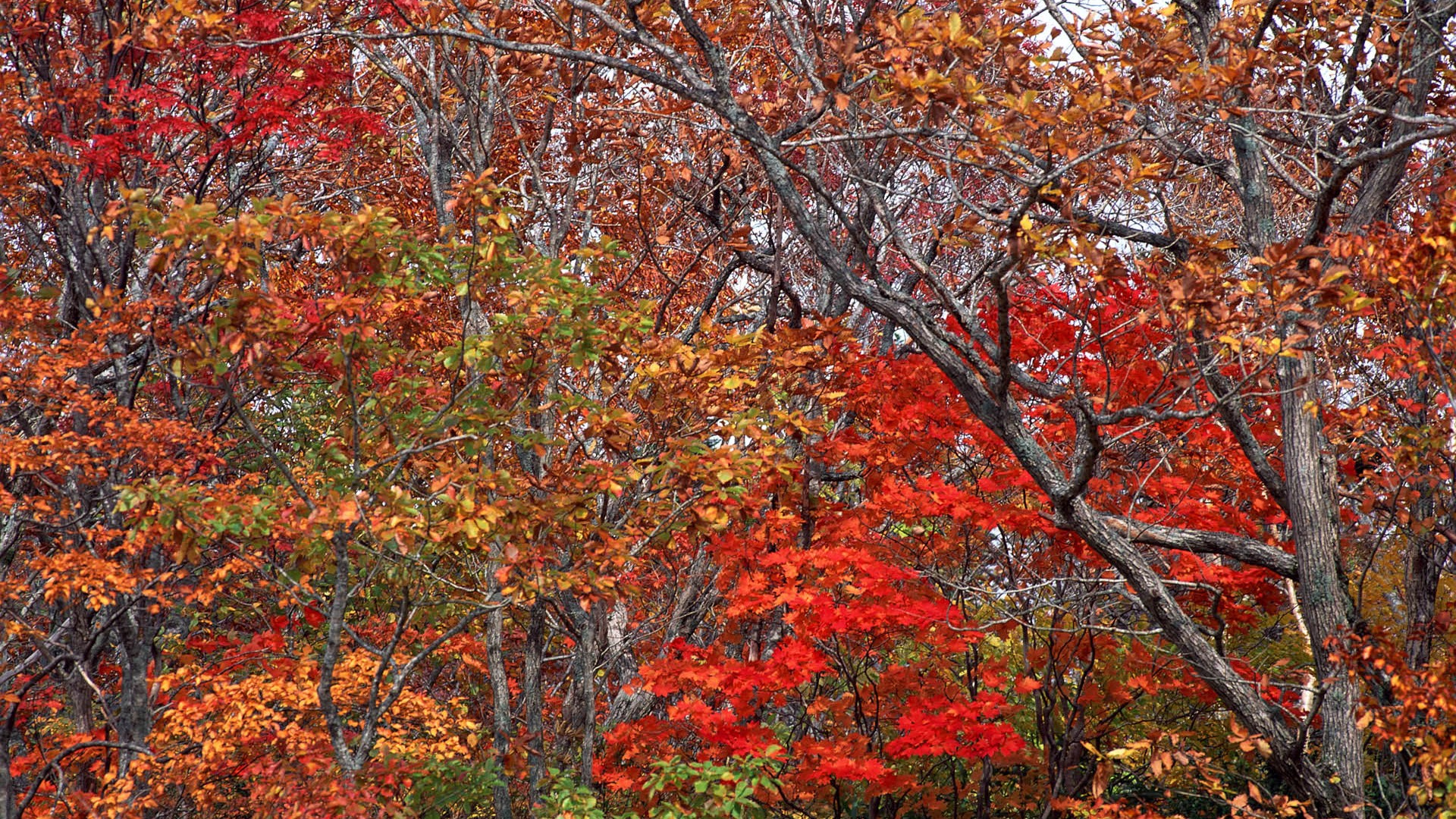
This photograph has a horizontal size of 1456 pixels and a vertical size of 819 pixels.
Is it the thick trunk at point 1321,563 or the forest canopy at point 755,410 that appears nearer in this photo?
the forest canopy at point 755,410

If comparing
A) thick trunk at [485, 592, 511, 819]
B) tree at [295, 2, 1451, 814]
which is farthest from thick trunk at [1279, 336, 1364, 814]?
thick trunk at [485, 592, 511, 819]

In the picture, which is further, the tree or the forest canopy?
the forest canopy

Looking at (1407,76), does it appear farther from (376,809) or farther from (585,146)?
(376,809)

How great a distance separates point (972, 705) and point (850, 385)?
8.09 feet

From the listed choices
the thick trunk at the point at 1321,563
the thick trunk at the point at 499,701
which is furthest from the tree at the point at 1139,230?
the thick trunk at the point at 499,701

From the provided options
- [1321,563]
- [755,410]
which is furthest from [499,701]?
[1321,563]

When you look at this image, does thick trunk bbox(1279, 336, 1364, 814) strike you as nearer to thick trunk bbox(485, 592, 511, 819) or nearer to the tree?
the tree

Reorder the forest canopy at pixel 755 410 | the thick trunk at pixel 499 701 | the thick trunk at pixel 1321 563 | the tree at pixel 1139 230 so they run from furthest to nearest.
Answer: the thick trunk at pixel 499 701 < the thick trunk at pixel 1321 563 < the forest canopy at pixel 755 410 < the tree at pixel 1139 230

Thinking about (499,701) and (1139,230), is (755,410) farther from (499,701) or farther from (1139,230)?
(1139,230)

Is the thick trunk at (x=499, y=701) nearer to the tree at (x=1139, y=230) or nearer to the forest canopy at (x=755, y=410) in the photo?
the forest canopy at (x=755, y=410)

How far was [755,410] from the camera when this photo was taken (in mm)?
6438

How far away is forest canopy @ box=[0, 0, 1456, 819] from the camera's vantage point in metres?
5.49

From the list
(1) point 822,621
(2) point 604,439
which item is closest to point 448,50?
(2) point 604,439

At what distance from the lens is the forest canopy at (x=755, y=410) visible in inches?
216
